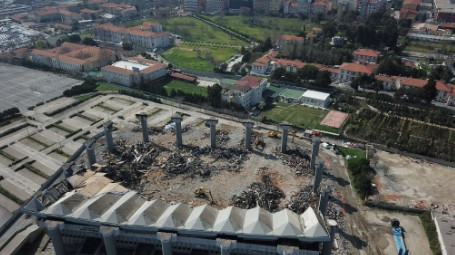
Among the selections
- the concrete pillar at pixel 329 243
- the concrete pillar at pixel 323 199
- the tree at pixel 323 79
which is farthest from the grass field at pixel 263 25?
the concrete pillar at pixel 329 243

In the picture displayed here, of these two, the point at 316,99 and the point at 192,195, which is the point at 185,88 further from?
the point at 192,195

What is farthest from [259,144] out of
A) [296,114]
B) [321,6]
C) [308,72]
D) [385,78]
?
[321,6]

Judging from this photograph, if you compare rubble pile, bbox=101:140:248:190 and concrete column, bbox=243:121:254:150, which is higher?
concrete column, bbox=243:121:254:150

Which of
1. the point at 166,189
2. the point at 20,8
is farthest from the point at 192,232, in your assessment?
the point at 20,8

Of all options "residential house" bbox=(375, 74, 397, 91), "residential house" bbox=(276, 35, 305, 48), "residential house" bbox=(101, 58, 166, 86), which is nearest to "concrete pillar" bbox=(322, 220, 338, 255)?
"residential house" bbox=(375, 74, 397, 91)

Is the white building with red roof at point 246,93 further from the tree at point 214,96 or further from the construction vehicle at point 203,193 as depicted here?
the construction vehicle at point 203,193

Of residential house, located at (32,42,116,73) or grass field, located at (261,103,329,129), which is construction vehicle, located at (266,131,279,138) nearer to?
grass field, located at (261,103,329,129)

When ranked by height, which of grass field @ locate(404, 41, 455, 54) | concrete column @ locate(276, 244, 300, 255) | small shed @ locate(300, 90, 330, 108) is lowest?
small shed @ locate(300, 90, 330, 108)
